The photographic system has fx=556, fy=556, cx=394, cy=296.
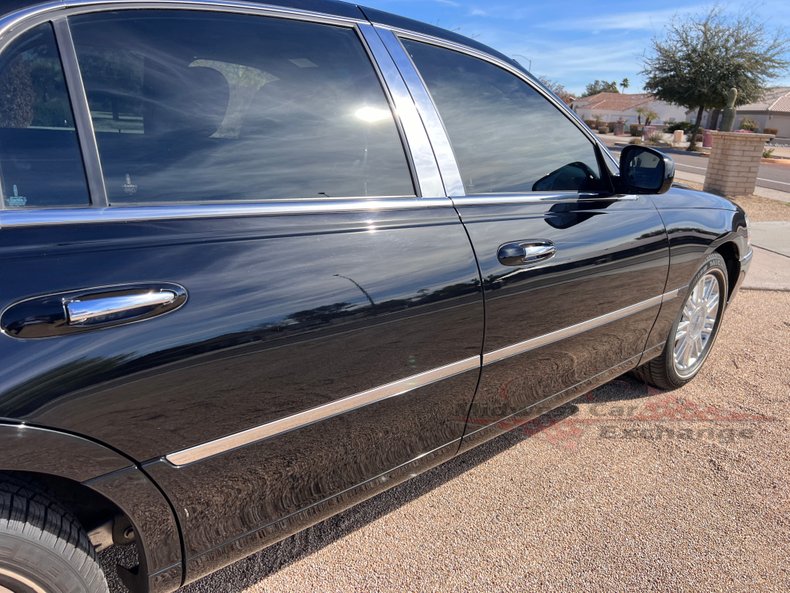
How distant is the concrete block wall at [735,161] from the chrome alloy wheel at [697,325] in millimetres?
9234

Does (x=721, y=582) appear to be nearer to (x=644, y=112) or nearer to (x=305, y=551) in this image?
(x=305, y=551)

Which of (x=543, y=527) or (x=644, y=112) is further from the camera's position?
(x=644, y=112)

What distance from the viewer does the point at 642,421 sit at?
312cm

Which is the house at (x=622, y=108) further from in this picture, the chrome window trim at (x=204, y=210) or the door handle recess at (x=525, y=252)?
the chrome window trim at (x=204, y=210)

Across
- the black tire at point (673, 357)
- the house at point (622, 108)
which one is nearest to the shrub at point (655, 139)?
the house at point (622, 108)

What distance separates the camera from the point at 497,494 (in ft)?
8.17

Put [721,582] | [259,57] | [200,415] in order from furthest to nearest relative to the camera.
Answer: [721,582]
[259,57]
[200,415]

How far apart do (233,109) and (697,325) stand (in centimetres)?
302

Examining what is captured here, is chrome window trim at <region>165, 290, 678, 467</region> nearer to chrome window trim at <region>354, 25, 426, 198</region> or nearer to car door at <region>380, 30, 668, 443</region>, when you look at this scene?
car door at <region>380, 30, 668, 443</region>

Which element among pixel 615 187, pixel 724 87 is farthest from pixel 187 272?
pixel 724 87

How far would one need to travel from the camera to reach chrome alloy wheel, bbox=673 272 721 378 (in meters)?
3.27

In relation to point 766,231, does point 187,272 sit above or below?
above

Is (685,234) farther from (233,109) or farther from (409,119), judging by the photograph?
(233,109)

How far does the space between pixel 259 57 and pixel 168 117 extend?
374 mm
